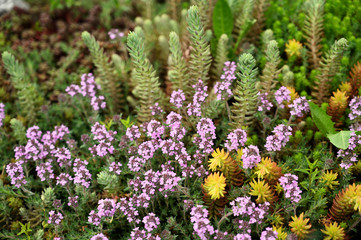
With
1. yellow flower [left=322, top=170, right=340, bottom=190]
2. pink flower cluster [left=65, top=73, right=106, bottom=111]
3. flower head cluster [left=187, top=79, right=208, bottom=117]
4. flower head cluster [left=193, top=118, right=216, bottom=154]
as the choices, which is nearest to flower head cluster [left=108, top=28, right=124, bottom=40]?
pink flower cluster [left=65, top=73, right=106, bottom=111]

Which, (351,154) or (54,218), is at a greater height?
(351,154)

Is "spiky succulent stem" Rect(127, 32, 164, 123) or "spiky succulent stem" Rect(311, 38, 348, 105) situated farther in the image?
"spiky succulent stem" Rect(311, 38, 348, 105)

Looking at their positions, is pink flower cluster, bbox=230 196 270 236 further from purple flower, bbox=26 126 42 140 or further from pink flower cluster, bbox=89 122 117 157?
purple flower, bbox=26 126 42 140

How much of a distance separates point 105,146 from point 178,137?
24.8 inches

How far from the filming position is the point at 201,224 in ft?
7.47

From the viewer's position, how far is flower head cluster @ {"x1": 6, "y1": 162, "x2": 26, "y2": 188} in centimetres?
282

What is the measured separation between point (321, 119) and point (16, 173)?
258 cm

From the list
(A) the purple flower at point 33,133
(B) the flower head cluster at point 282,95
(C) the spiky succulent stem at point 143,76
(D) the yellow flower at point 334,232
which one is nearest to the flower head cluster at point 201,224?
(D) the yellow flower at point 334,232

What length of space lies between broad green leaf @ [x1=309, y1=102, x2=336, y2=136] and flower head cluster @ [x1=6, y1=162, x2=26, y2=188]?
2444mm

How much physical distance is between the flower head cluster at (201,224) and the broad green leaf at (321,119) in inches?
51.1

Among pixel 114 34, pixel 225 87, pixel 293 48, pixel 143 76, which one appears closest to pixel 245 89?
pixel 225 87

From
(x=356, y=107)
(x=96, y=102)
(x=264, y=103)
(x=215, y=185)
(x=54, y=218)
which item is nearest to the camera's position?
(x=215, y=185)

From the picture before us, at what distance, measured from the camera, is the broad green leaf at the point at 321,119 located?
9.52 feet

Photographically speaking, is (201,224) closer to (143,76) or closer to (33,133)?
(143,76)
